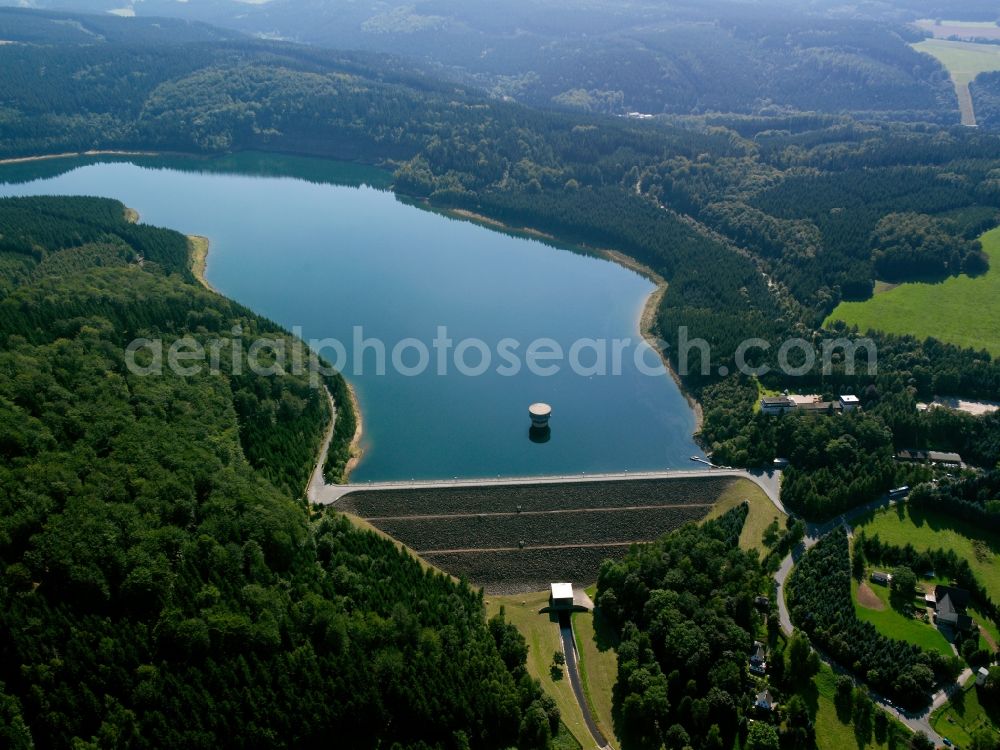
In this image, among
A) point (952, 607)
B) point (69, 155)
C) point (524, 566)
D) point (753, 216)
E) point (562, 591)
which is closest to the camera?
point (952, 607)

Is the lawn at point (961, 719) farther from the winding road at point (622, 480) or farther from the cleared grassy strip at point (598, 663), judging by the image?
the cleared grassy strip at point (598, 663)

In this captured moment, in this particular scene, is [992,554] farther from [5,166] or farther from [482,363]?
[5,166]

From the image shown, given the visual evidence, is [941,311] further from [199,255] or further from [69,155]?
[69,155]

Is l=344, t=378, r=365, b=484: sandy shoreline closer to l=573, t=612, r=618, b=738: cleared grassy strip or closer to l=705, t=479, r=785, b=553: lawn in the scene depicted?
l=573, t=612, r=618, b=738: cleared grassy strip

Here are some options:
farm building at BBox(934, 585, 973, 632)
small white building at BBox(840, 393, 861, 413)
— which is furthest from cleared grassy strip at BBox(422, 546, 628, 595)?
small white building at BBox(840, 393, 861, 413)

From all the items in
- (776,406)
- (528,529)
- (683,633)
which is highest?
(776,406)

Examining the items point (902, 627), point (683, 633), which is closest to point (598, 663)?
point (683, 633)

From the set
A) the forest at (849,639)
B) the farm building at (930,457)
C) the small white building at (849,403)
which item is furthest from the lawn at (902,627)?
the small white building at (849,403)
